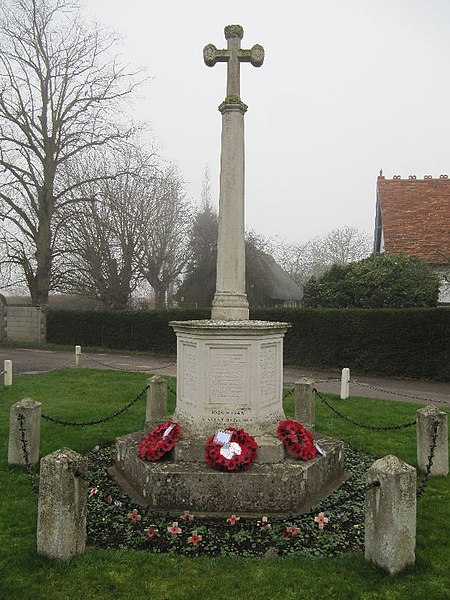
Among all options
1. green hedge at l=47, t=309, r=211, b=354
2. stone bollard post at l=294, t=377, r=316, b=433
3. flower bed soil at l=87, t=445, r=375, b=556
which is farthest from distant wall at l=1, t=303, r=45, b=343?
flower bed soil at l=87, t=445, r=375, b=556

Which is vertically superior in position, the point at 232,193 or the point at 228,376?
the point at 232,193

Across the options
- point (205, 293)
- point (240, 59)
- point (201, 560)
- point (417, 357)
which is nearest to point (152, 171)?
point (205, 293)

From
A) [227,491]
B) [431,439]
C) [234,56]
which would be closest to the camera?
[227,491]

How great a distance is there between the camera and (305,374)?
662 inches

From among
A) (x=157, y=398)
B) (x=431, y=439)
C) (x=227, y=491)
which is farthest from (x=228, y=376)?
(x=431, y=439)

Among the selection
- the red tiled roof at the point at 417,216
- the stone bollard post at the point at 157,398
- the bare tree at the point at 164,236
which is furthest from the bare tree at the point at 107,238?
the stone bollard post at the point at 157,398

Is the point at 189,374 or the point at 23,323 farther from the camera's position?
the point at 23,323

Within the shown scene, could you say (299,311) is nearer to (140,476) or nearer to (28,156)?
(140,476)

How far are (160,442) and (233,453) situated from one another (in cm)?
89

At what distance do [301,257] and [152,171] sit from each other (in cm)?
3811

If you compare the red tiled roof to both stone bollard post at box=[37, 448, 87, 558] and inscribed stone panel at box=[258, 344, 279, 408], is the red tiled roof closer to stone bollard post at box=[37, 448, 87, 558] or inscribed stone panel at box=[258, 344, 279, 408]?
inscribed stone panel at box=[258, 344, 279, 408]

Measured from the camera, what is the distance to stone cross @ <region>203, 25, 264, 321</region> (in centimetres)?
608

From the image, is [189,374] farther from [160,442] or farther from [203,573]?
[203,573]

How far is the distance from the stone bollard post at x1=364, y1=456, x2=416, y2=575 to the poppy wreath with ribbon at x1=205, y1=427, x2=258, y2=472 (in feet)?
5.05
